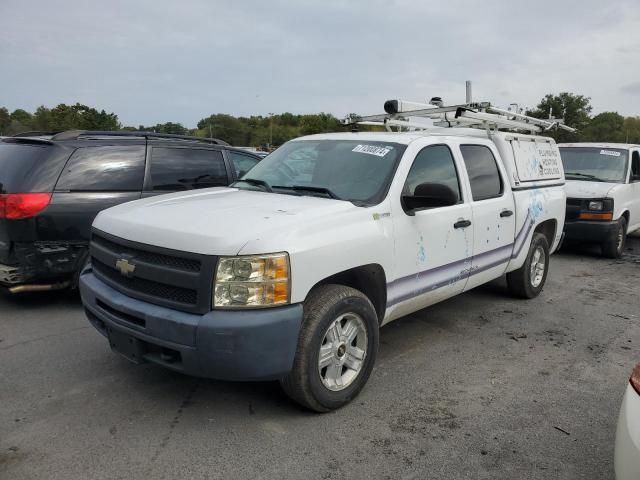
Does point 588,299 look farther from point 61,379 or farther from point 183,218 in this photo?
point 61,379

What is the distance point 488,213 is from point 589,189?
188 inches

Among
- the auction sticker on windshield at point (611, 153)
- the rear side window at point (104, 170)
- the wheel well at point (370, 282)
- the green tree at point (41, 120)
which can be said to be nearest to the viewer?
the wheel well at point (370, 282)

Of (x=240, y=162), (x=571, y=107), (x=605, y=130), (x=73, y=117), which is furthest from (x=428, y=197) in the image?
(x=73, y=117)

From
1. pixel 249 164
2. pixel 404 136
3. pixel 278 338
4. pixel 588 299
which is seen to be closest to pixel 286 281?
pixel 278 338

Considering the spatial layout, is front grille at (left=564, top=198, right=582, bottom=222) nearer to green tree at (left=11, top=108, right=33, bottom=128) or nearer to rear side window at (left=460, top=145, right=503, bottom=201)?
rear side window at (left=460, top=145, right=503, bottom=201)

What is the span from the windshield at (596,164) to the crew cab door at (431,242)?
5753 mm

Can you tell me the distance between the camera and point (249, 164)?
673 cm

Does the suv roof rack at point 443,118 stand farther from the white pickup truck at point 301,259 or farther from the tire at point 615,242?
the tire at point 615,242

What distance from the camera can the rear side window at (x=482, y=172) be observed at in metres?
4.68

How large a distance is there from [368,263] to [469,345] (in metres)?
1.69

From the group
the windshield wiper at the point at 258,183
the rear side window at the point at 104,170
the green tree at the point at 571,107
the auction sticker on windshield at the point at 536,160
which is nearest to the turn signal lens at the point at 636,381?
the windshield wiper at the point at 258,183

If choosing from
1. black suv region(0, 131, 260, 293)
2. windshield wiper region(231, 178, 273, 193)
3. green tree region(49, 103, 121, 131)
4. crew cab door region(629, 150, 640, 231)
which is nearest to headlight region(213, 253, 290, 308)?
windshield wiper region(231, 178, 273, 193)

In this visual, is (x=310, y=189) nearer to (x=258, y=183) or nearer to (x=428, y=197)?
(x=258, y=183)

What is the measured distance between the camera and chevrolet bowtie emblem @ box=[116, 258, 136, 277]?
310 centimetres
